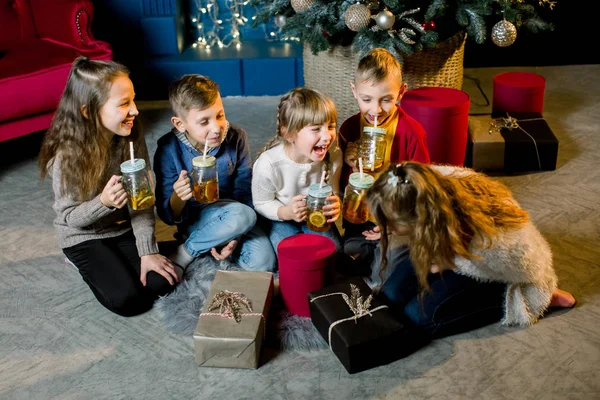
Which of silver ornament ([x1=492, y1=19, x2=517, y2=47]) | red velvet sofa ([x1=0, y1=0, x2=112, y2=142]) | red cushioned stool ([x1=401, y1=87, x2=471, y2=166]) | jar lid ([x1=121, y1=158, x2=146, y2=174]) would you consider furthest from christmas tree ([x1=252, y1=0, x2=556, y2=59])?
jar lid ([x1=121, y1=158, x2=146, y2=174])

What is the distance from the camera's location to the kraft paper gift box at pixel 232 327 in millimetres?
1919

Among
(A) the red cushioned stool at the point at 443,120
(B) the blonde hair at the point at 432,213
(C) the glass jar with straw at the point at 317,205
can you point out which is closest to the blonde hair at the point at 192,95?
(C) the glass jar with straw at the point at 317,205

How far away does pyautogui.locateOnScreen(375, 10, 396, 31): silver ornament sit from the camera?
2908 mm

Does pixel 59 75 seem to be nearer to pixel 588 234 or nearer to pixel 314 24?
pixel 314 24

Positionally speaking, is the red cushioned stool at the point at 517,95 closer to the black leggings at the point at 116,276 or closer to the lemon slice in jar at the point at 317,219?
the lemon slice in jar at the point at 317,219

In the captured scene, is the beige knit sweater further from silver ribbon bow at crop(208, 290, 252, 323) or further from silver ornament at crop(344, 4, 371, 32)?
silver ornament at crop(344, 4, 371, 32)

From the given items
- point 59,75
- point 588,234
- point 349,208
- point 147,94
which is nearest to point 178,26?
point 147,94

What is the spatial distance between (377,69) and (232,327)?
3.24 ft

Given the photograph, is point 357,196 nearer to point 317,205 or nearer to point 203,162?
point 317,205

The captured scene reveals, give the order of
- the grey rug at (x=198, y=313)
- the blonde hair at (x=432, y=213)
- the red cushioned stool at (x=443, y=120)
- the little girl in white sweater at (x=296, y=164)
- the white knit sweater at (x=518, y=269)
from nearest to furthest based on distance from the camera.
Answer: the blonde hair at (x=432, y=213) → the white knit sweater at (x=518, y=269) → the grey rug at (x=198, y=313) → the little girl in white sweater at (x=296, y=164) → the red cushioned stool at (x=443, y=120)

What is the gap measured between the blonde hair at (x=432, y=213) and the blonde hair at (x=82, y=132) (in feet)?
2.99

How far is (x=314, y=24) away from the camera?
3172 millimetres

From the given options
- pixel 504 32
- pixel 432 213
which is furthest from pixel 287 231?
pixel 504 32

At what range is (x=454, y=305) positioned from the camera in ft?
6.73
